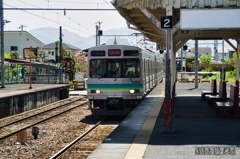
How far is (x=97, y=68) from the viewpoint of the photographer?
48.1 feet

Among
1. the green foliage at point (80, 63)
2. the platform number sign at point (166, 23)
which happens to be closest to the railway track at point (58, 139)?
the platform number sign at point (166, 23)

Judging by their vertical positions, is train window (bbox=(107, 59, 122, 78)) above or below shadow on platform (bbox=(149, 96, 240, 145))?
above

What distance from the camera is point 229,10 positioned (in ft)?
37.7

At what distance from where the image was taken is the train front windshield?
47.8ft

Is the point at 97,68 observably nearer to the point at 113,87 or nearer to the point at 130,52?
the point at 113,87

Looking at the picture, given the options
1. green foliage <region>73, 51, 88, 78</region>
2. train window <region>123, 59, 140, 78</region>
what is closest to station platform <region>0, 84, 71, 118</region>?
train window <region>123, 59, 140, 78</region>

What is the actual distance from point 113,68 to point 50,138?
4423mm

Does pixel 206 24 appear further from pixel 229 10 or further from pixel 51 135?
pixel 51 135

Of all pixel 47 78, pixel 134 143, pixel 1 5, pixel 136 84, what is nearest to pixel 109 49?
pixel 136 84

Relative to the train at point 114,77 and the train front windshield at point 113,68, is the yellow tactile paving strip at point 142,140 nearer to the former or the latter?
the train at point 114,77

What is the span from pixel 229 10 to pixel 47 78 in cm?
2256

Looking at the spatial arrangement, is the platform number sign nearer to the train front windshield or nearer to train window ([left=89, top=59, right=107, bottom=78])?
the train front windshield

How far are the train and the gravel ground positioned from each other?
1.06 meters

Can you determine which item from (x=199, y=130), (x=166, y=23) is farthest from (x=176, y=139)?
(x=166, y=23)
